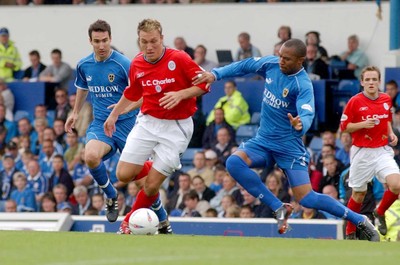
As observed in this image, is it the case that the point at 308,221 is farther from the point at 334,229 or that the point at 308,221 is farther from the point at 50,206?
the point at 50,206

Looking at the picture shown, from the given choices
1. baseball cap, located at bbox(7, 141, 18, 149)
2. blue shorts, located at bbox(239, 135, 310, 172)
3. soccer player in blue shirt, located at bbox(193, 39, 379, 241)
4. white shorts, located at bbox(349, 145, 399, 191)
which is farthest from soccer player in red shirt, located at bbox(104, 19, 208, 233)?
baseball cap, located at bbox(7, 141, 18, 149)

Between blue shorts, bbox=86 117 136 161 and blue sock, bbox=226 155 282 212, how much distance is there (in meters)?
1.46

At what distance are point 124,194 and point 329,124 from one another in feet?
12.6

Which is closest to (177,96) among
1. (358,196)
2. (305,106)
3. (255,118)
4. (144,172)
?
(305,106)

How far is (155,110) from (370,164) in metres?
3.27

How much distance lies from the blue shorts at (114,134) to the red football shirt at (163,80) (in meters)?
1.07

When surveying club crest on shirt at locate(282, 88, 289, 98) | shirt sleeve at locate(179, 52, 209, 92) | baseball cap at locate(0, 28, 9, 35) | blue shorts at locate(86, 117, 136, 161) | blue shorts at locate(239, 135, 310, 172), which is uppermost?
shirt sleeve at locate(179, 52, 209, 92)

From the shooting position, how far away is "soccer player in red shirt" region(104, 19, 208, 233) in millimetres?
14945

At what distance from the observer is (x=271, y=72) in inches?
603

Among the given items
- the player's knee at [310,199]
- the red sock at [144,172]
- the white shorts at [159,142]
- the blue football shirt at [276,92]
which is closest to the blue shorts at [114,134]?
the red sock at [144,172]

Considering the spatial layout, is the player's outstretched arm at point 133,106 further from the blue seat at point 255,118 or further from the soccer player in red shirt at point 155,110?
the blue seat at point 255,118

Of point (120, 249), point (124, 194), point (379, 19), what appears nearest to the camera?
point (120, 249)

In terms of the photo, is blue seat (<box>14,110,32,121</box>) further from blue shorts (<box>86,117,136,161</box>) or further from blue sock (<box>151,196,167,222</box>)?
blue sock (<box>151,196,167,222</box>)

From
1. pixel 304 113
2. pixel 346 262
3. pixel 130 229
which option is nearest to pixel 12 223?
pixel 130 229
